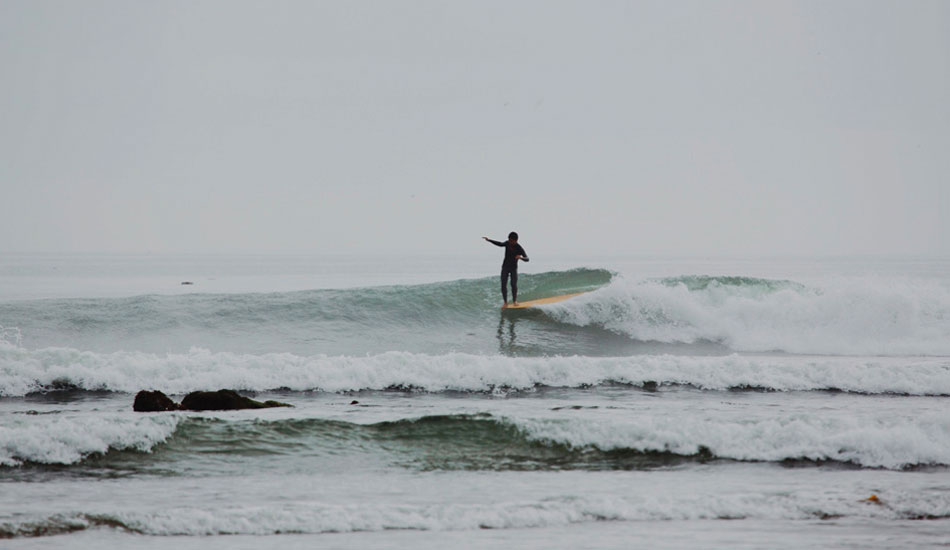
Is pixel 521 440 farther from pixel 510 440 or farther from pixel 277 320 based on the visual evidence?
pixel 277 320

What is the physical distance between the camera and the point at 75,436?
9.37 meters

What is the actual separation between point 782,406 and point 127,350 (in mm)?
11229

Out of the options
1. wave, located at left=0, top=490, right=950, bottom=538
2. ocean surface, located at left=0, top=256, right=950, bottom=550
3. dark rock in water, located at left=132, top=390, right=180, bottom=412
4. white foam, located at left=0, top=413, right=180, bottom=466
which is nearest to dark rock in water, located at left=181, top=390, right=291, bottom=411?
dark rock in water, located at left=132, top=390, right=180, bottom=412

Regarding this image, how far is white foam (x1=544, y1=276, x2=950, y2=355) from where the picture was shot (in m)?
19.8

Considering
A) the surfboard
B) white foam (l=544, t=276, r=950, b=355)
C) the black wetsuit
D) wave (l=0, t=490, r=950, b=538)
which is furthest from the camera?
the surfboard

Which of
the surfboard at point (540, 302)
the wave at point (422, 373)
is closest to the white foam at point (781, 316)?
the surfboard at point (540, 302)

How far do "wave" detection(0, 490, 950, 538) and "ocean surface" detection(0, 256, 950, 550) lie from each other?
0.02m

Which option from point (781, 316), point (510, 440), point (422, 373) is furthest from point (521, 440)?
point (781, 316)

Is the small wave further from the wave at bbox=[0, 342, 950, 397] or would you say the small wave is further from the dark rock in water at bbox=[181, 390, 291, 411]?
the wave at bbox=[0, 342, 950, 397]

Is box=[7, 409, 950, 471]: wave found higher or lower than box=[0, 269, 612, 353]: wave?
lower

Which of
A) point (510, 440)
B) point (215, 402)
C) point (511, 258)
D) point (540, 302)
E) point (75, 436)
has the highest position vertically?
point (511, 258)

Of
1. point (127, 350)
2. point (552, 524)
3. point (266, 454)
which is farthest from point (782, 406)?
point (127, 350)

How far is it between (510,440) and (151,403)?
4.46m

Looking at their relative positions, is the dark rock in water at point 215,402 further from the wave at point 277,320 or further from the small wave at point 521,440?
the wave at point 277,320
